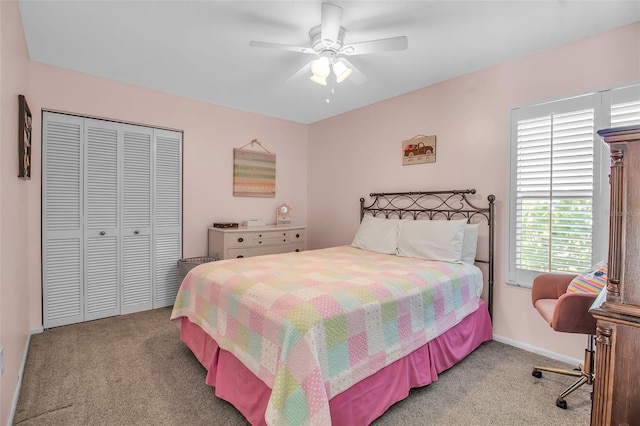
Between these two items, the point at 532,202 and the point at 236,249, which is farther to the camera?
the point at 236,249

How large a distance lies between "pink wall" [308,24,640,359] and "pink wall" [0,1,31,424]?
3.25m

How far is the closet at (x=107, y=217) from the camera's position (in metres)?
3.03

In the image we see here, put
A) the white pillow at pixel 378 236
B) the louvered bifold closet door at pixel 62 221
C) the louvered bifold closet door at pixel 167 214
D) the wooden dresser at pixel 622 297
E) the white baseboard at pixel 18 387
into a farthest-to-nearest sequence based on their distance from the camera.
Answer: the louvered bifold closet door at pixel 167 214, the white pillow at pixel 378 236, the louvered bifold closet door at pixel 62 221, the white baseboard at pixel 18 387, the wooden dresser at pixel 622 297

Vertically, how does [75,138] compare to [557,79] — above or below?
below

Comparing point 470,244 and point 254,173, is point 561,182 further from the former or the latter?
point 254,173

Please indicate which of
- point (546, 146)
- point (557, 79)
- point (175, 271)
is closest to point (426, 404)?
point (546, 146)

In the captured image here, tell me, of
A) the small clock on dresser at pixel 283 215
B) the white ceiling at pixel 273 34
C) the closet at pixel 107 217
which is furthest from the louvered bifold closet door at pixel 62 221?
the small clock on dresser at pixel 283 215

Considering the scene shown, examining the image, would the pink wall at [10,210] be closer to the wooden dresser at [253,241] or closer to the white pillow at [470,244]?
the wooden dresser at [253,241]

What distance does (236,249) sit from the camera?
3777 millimetres

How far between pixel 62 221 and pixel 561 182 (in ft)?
14.6

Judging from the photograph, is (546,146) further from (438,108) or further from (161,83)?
(161,83)

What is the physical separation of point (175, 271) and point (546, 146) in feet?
13.1

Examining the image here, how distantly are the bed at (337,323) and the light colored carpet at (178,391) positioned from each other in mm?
107

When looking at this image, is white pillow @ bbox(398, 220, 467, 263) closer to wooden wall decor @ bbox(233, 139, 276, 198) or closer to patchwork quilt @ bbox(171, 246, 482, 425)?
patchwork quilt @ bbox(171, 246, 482, 425)
